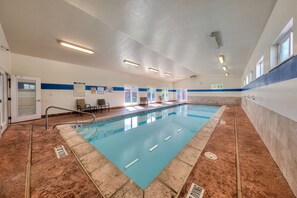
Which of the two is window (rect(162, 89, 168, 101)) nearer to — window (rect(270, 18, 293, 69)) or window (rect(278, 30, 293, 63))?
window (rect(270, 18, 293, 69))

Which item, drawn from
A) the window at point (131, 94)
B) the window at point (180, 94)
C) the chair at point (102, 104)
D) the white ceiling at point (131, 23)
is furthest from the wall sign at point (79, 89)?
the window at point (180, 94)

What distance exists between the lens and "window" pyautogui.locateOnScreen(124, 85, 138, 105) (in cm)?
873

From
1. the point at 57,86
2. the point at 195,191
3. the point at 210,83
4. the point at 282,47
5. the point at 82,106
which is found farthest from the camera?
the point at 210,83

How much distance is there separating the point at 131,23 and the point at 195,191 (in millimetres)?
3619

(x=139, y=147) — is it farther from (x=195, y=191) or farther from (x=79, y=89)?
(x=79, y=89)

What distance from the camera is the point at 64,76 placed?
5.52m

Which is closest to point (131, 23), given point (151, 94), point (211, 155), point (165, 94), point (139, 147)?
point (139, 147)

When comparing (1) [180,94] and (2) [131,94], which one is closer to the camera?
(2) [131,94]

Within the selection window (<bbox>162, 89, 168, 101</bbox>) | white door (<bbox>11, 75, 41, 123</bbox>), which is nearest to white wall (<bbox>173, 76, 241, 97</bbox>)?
window (<bbox>162, 89, 168, 101</bbox>)

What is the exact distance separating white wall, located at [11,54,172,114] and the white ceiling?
0.52 meters

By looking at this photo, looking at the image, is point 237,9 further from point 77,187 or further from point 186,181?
point 77,187

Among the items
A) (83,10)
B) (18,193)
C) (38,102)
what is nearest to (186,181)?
(18,193)

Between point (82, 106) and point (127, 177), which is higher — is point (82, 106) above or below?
above

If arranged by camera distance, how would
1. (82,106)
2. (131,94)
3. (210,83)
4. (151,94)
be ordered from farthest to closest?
(151,94) < (210,83) < (131,94) < (82,106)
